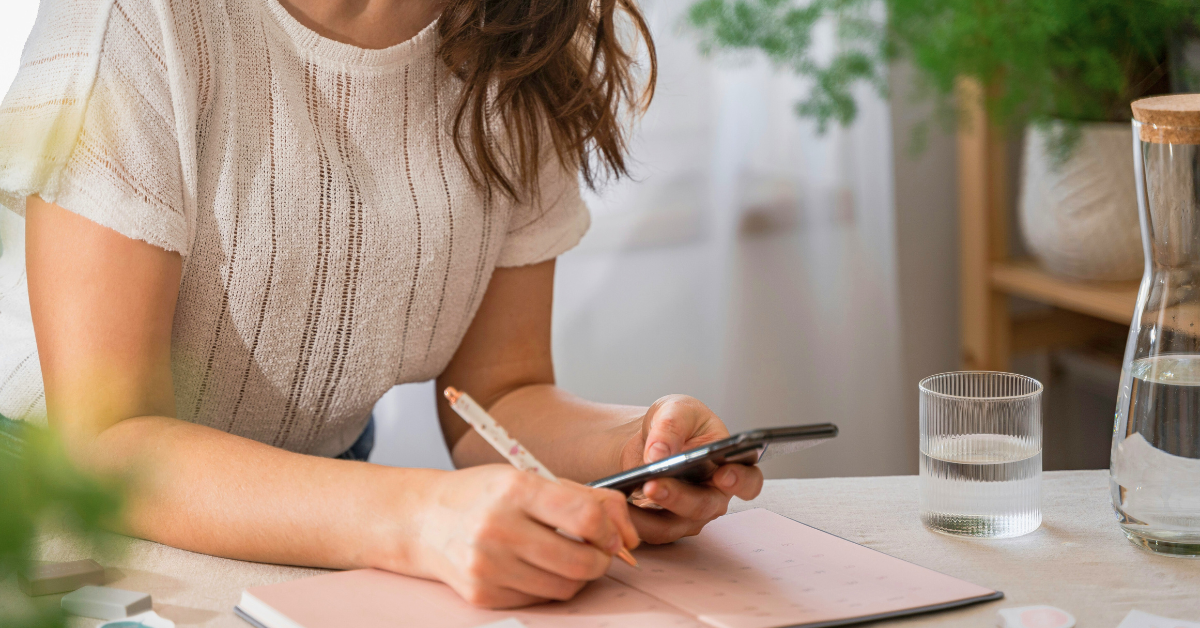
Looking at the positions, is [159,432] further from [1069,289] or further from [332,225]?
[1069,289]

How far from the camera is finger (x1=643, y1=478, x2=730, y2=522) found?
2.01 ft

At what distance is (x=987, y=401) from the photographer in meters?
0.66

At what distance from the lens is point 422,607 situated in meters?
0.56

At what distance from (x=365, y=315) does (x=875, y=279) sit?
125cm

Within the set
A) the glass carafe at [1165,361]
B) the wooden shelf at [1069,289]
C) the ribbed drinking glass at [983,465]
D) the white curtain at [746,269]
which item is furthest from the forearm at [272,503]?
the wooden shelf at [1069,289]

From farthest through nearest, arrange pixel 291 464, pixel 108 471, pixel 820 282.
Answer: pixel 820 282, pixel 291 464, pixel 108 471

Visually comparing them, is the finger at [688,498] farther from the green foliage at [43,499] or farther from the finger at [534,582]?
the green foliage at [43,499]

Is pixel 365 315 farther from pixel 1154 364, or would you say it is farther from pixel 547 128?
pixel 1154 364

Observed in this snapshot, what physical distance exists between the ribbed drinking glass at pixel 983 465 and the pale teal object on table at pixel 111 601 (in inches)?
19.5

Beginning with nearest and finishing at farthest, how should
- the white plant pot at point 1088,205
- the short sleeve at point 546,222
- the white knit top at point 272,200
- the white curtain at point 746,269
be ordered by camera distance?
the white knit top at point 272,200 → the short sleeve at point 546,222 → the white plant pot at point 1088,205 → the white curtain at point 746,269

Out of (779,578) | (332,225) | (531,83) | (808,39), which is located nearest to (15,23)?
(332,225)

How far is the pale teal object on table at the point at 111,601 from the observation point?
54 centimetres

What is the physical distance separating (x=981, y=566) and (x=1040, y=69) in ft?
3.54

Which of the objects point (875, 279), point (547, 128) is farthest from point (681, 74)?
point (547, 128)
